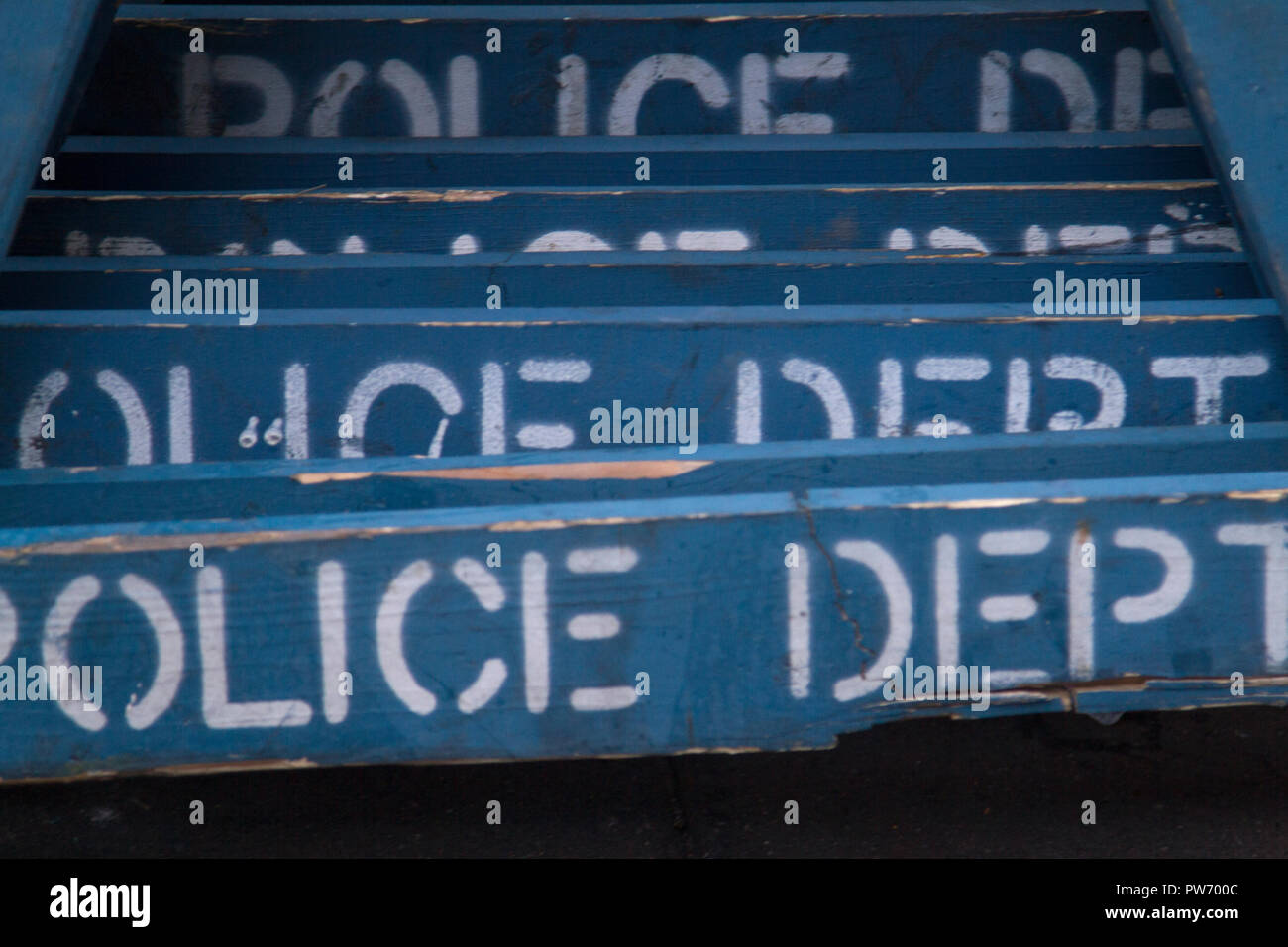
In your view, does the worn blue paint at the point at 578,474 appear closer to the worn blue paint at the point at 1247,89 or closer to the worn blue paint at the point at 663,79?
the worn blue paint at the point at 1247,89

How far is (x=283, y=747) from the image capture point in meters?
1.75

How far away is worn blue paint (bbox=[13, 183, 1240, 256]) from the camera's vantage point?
2.26 m

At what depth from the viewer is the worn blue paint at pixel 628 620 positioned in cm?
171

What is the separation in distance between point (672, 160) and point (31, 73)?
1274 millimetres

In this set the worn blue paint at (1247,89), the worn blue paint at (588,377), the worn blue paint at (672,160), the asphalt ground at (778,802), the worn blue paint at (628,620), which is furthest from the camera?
the worn blue paint at (672,160)

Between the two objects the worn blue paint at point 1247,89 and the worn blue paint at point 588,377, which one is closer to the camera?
the worn blue paint at point 1247,89

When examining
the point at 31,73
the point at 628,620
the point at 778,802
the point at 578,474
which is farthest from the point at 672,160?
the point at 778,802

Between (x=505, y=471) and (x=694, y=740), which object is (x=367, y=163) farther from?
(x=694, y=740)

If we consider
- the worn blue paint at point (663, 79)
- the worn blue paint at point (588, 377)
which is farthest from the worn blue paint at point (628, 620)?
the worn blue paint at point (663, 79)

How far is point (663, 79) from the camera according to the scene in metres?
2.38

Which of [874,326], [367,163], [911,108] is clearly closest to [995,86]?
[911,108]

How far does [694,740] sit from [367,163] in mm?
1466

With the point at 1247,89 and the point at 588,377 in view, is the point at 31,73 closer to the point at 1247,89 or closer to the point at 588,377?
the point at 588,377

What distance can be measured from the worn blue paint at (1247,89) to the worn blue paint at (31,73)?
77.6 inches
